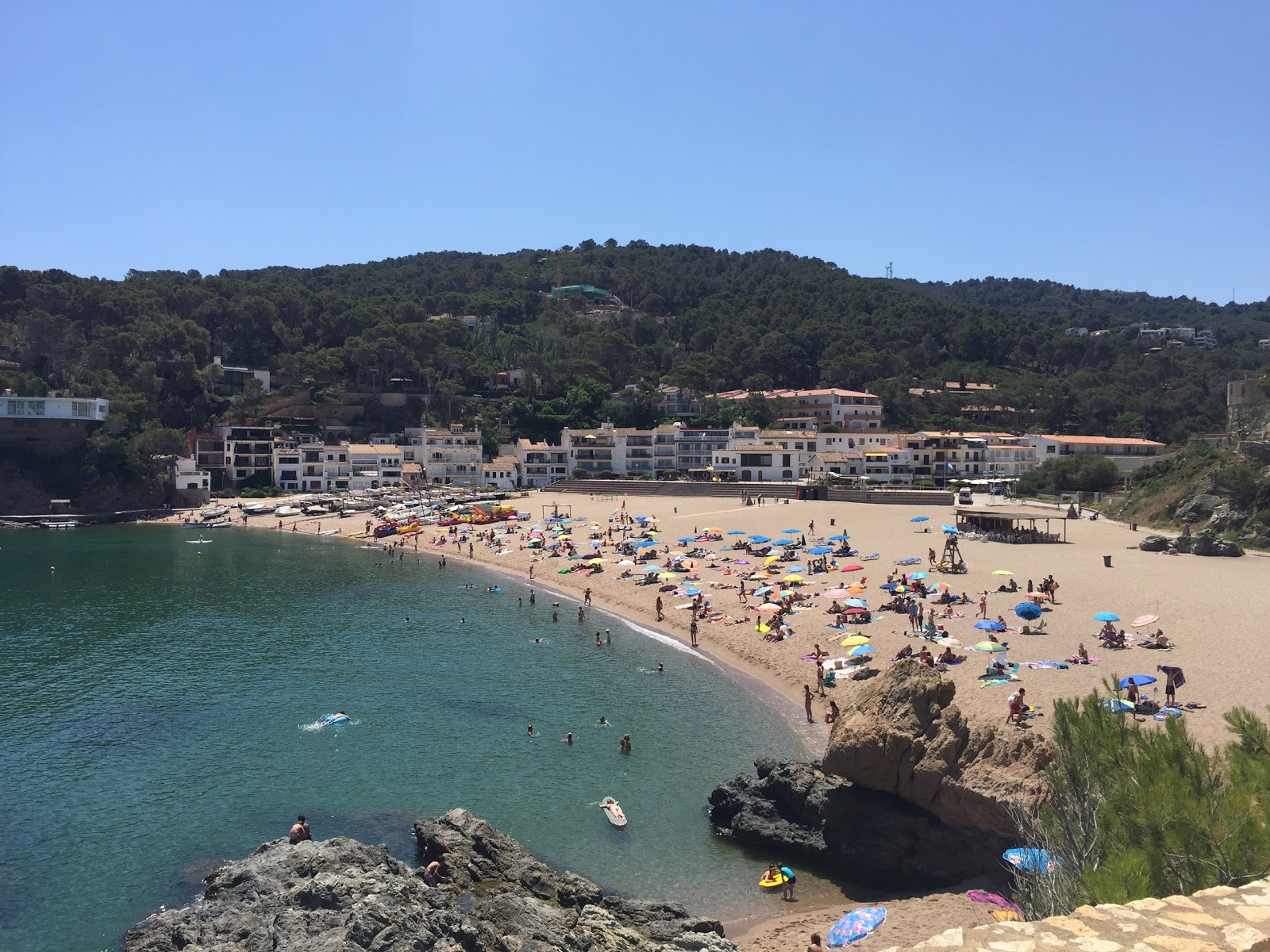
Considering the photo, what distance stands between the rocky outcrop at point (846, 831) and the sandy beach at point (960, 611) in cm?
57

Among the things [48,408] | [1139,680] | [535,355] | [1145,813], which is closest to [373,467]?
[48,408]

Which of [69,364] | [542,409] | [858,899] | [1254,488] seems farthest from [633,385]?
[858,899]

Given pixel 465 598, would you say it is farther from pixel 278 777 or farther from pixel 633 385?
pixel 633 385

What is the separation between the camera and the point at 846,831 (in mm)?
15062

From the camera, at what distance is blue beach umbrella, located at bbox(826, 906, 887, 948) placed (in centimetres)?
1228

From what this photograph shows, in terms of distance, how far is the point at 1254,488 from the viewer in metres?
40.7

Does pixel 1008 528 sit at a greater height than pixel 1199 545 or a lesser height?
greater

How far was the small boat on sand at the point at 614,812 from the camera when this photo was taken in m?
16.8

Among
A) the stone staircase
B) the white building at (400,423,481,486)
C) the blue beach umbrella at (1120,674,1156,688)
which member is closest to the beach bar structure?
the blue beach umbrella at (1120,674,1156,688)

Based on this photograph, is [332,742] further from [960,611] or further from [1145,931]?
[1145,931]

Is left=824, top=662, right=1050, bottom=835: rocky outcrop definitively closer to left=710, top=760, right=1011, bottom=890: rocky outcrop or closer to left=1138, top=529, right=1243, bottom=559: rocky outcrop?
left=710, top=760, right=1011, bottom=890: rocky outcrop

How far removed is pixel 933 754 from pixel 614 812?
20.2 feet

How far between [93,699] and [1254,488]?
45.6 m

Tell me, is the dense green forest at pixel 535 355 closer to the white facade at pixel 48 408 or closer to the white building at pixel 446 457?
the white facade at pixel 48 408
